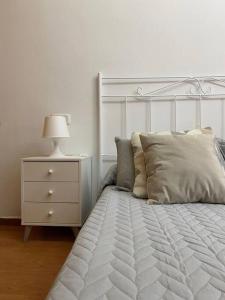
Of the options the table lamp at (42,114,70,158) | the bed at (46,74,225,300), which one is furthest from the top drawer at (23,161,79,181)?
the bed at (46,74,225,300)

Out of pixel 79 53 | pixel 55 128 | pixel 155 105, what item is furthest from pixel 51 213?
pixel 79 53

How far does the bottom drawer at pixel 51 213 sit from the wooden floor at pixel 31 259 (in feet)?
0.55

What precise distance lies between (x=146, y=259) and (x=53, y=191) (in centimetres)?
129

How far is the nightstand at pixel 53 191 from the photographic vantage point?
1874 mm

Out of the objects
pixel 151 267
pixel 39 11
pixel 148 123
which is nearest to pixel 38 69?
pixel 39 11

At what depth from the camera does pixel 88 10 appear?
7.25 feet

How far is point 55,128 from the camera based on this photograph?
198cm

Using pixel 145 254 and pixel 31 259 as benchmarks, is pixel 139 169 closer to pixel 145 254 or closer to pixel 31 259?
pixel 31 259

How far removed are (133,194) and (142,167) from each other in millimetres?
180

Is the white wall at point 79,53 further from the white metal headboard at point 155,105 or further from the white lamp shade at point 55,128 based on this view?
the white lamp shade at point 55,128

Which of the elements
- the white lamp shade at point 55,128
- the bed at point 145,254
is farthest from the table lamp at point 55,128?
the bed at point 145,254

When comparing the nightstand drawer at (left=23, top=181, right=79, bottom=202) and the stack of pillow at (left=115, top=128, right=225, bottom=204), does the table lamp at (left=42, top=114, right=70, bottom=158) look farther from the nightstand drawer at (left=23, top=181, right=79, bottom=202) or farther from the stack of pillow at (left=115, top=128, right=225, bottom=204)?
the stack of pillow at (left=115, top=128, right=225, bottom=204)

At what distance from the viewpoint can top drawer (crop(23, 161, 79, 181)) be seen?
1873mm

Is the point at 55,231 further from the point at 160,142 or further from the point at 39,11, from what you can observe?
the point at 39,11
